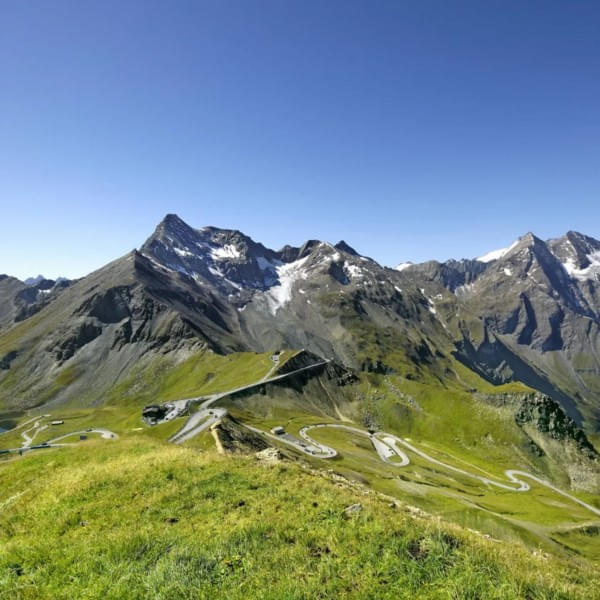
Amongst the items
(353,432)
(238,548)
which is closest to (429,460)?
(353,432)

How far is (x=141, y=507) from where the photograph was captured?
18.3m

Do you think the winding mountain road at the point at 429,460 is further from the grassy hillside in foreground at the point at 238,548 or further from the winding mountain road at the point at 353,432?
the grassy hillside in foreground at the point at 238,548

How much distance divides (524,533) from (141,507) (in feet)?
179

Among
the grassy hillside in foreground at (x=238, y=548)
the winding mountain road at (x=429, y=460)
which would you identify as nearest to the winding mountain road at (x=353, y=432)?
the winding mountain road at (x=429, y=460)

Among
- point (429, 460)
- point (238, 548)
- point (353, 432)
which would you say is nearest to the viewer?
point (238, 548)

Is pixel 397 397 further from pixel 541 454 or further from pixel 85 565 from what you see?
pixel 85 565

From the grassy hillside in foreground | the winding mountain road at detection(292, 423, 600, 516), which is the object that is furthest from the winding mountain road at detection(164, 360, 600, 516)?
the grassy hillside in foreground

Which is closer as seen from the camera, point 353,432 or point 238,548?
point 238,548

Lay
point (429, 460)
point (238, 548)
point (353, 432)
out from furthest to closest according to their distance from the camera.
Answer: point (353, 432)
point (429, 460)
point (238, 548)

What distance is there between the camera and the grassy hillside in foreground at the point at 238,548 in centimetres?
1220

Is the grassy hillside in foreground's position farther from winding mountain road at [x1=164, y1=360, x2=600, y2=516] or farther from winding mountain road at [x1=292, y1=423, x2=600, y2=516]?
winding mountain road at [x1=292, y1=423, x2=600, y2=516]

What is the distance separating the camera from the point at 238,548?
14.2 metres

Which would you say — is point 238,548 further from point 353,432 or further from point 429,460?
point 353,432

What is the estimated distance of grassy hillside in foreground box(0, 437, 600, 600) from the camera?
40.0 feet
